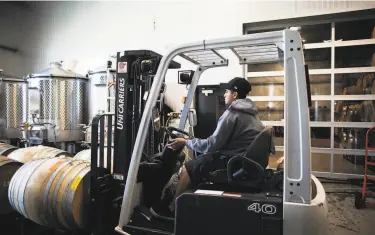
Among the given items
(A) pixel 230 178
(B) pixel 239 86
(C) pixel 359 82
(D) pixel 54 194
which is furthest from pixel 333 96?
(D) pixel 54 194

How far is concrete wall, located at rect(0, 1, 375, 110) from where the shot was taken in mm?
7305

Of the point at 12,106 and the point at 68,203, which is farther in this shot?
the point at 12,106

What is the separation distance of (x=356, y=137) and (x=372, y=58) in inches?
76.6

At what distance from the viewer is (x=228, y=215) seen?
94.7 inches

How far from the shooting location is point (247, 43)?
2.41 metres

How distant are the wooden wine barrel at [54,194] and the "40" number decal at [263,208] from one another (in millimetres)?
2081

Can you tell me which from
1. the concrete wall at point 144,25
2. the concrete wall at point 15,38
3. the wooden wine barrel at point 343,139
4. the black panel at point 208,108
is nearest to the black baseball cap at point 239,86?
the black panel at point 208,108

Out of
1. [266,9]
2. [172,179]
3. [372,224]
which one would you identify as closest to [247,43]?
[172,179]

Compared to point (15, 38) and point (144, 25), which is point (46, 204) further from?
point (15, 38)

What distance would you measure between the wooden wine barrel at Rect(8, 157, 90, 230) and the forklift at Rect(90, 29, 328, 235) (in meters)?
0.21

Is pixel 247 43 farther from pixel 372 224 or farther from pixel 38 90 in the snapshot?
pixel 38 90

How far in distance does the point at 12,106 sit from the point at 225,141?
8306 millimetres

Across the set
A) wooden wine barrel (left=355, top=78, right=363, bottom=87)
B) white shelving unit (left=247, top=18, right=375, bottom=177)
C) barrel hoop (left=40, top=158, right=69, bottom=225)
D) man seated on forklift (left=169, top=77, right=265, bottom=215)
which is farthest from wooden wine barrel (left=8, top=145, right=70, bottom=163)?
wooden wine barrel (left=355, top=78, right=363, bottom=87)

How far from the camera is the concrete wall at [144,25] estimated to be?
7.30m
